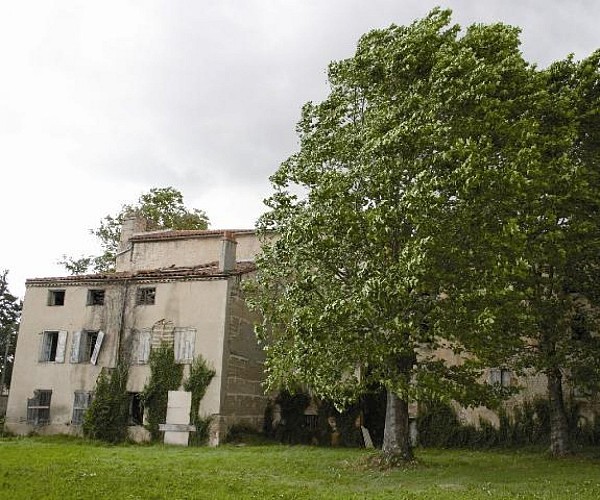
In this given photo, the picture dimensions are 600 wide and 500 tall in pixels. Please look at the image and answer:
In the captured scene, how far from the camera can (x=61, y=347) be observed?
28719 mm

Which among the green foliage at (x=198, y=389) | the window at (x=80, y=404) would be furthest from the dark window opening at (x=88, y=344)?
the green foliage at (x=198, y=389)

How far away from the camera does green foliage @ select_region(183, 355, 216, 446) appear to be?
82.2 ft

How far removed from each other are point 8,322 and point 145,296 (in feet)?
103

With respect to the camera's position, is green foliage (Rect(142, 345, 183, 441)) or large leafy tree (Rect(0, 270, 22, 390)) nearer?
green foliage (Rect(142, 345, 183, 441))

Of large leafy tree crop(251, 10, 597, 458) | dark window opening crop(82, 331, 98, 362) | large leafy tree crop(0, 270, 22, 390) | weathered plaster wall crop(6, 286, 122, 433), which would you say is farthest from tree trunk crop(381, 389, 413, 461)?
large leafy tree crop(0, 270, 22, 390)

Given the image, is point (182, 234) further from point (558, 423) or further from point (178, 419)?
point (558, 423)

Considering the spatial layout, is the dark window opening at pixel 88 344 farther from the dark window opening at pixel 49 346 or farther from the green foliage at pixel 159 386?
the green foliage at pixel 159 386

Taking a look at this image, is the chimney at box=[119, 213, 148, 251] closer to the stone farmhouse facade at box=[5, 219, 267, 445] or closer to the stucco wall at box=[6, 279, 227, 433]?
the stone farmhouse facade at box=[5, 219, 267, 445]

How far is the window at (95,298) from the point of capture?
29234mm

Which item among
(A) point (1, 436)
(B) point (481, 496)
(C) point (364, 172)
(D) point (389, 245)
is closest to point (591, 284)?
(D) point (389, 245)

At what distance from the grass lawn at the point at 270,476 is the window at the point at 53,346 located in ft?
24.3

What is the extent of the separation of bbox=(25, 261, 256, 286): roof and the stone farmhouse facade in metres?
0.05

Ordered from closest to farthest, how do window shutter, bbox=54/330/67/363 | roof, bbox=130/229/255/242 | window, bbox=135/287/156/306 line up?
1. window, bbox=135/287/156/306
2. window shutter, bbox=54/330/67/363
3. roof, bbox=130/229/255/242

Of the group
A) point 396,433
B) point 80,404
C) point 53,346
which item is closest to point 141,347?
point 80,404
